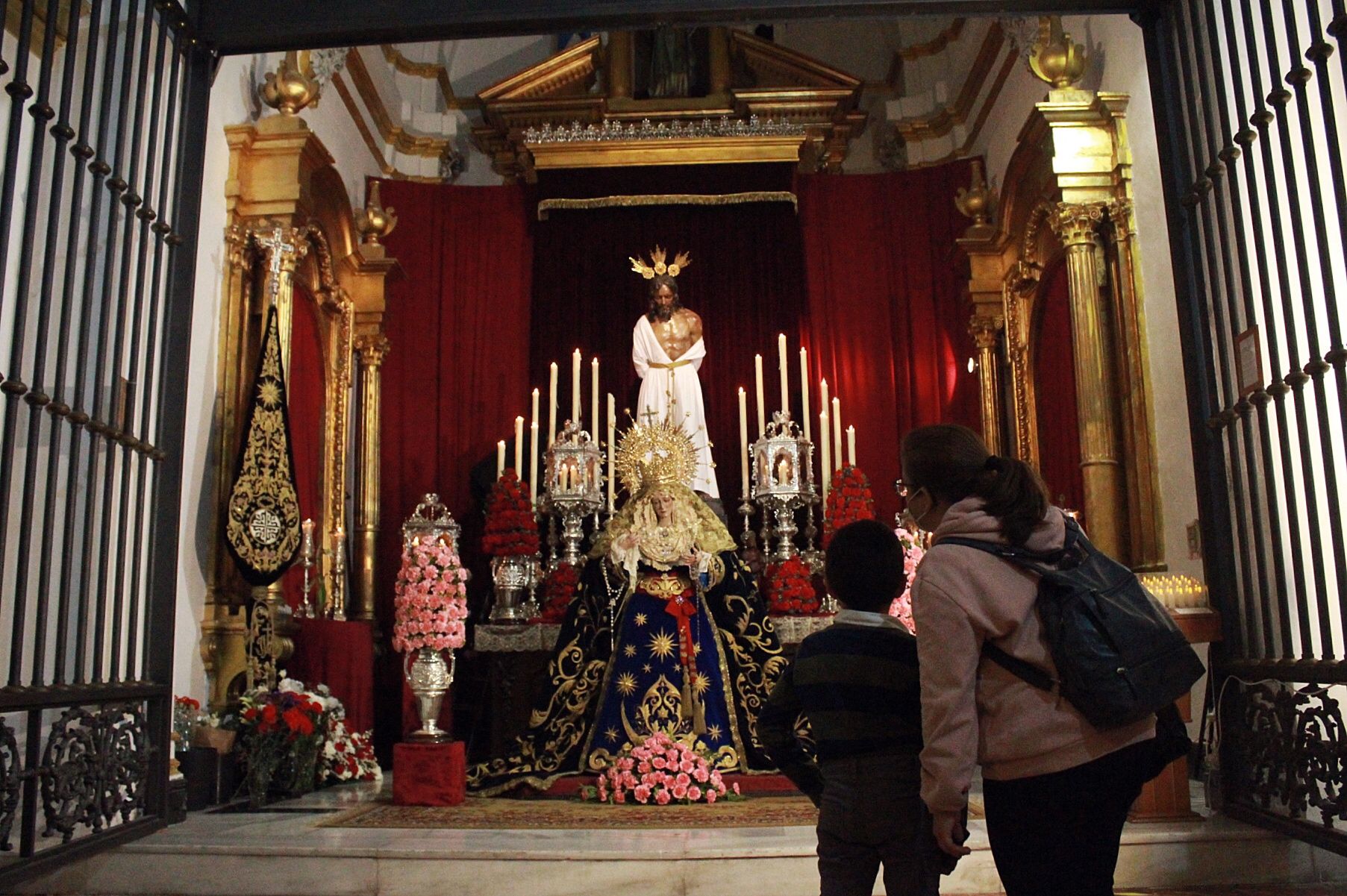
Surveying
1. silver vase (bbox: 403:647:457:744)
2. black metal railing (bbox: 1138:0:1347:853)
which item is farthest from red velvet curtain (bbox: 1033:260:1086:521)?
silver vase (bbox: 403:647:457:744)

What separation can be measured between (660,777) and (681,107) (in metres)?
5.74

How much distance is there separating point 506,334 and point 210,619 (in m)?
3.95

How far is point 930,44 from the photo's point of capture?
31.7ft

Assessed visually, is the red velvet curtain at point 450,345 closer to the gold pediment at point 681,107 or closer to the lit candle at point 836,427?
the gold pediment at point 681,107

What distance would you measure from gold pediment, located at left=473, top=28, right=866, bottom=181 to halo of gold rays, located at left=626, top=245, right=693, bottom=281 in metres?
0.73

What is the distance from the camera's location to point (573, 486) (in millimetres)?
7859

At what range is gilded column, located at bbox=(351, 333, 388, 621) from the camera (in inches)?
329

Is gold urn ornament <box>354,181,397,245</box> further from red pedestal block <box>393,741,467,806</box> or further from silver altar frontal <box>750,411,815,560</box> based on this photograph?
red pedestal block <box>393,741,467,806</box>

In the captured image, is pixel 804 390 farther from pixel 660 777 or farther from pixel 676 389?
pixel 660 777

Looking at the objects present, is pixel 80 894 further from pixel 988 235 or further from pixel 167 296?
pixel 988 235

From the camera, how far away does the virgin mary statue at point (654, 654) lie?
600 cm

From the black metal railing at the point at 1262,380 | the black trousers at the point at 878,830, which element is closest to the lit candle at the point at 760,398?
the black metal railing at the point at 1262,380

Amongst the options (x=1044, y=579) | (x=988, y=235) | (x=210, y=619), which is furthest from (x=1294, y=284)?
(x=210, y=619)

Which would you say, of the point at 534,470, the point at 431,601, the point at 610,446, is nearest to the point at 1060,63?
the point at 610,446
